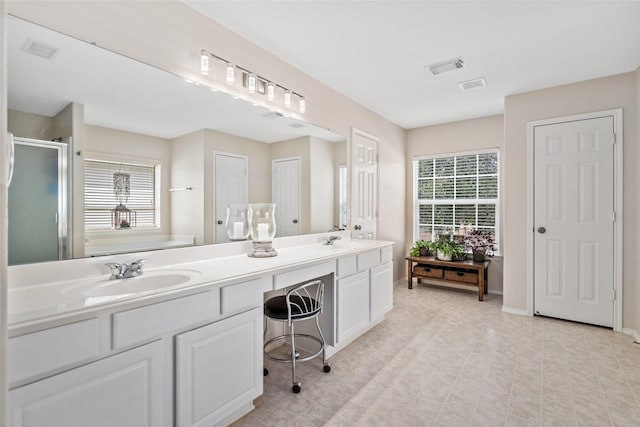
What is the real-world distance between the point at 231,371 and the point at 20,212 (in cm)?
124

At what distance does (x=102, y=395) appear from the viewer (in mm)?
1144

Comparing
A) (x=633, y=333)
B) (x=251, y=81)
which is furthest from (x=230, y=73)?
(x=633, y=333)

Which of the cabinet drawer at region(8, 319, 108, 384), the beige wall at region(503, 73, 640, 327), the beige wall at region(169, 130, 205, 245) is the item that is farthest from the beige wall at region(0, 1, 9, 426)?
the beige wall at region(503, 73, 640, 327)

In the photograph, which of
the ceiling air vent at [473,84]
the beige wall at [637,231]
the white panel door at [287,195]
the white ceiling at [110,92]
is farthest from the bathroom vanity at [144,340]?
the beige wall at [637,231]

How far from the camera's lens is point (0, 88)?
2.33ft

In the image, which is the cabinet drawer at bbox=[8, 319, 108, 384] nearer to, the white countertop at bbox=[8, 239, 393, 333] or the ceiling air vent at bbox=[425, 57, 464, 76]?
the white countertop at bbox=[8, 239, 393, 333]

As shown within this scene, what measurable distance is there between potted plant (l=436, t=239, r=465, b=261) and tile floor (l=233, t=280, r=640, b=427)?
→ 1.22 m

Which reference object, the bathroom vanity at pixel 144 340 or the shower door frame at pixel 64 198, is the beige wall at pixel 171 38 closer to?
the shower door frame at pixel 64 198

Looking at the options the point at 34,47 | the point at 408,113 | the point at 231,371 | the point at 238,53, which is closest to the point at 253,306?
the point at 231,371

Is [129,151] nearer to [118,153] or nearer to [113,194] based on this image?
[118,153]

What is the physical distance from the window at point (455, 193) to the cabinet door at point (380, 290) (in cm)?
203

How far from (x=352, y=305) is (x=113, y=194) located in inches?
Answer: 75.1

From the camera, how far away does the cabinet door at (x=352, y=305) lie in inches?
97.5

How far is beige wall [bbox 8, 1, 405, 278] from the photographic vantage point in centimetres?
147
